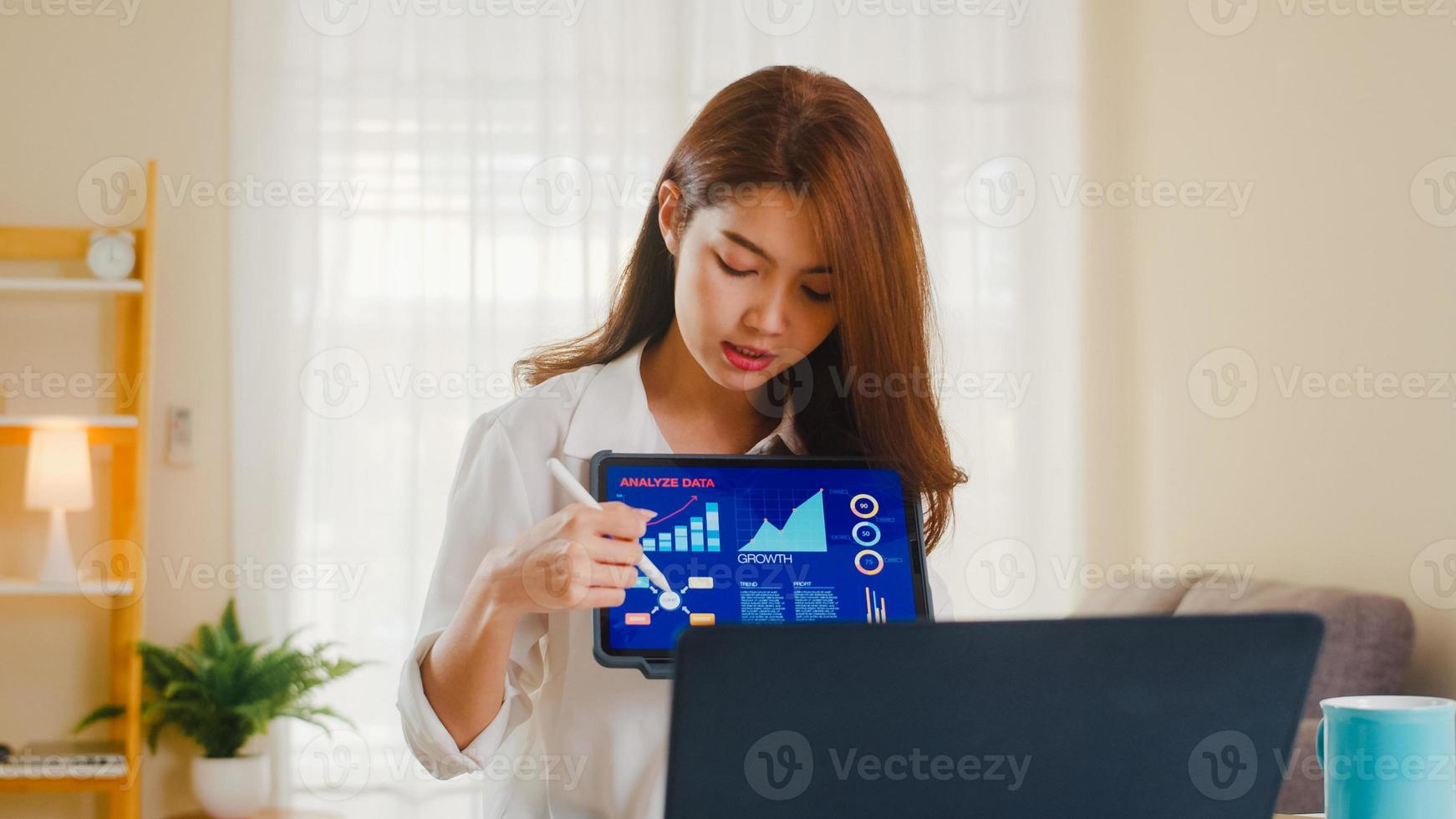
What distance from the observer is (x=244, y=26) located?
154 inches

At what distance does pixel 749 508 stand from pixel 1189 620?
508 millimetres

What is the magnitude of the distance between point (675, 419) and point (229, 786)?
9.55 feet

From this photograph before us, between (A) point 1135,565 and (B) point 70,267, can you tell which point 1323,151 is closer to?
(A) point 1135,565
